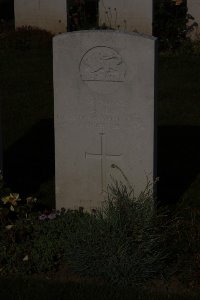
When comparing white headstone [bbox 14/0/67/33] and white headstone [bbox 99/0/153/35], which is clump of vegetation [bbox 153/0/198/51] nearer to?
white headstone [bbox 99/0/153/35]

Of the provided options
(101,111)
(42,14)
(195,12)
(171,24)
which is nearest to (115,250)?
(101,111)

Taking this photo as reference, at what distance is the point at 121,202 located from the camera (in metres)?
6.71

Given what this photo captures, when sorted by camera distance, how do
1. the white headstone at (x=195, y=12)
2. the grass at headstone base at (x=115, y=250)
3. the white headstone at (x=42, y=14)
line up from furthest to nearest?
1. the white headstone at (x=42, y=14)
2. the white headstone at (x=195, y=12)
3. the grass at headstone base at (x=115, y=250)

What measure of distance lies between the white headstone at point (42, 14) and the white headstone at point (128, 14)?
807 mm

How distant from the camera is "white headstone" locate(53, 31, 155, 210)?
7250 millimetres

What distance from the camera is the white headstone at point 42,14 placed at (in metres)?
16.0

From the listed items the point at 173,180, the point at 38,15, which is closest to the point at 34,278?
the point at 173,180

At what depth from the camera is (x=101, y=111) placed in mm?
7445

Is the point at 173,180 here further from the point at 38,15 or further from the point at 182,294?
the point at 38,15

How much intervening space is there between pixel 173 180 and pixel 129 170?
162 cm

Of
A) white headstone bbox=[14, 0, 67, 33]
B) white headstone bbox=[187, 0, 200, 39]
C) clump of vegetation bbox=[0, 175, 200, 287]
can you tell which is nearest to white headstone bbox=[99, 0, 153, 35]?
white headstone bbox=[187, 0, 200, 39]

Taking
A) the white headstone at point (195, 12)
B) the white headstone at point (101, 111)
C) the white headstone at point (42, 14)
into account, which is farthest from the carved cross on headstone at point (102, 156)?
the white headstone at point (42, 14)

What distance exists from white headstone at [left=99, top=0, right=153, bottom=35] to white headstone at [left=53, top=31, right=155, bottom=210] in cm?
808

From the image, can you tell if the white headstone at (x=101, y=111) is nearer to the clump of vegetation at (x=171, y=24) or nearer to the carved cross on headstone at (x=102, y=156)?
the carved cross on headstone at (x=102, y=156)
